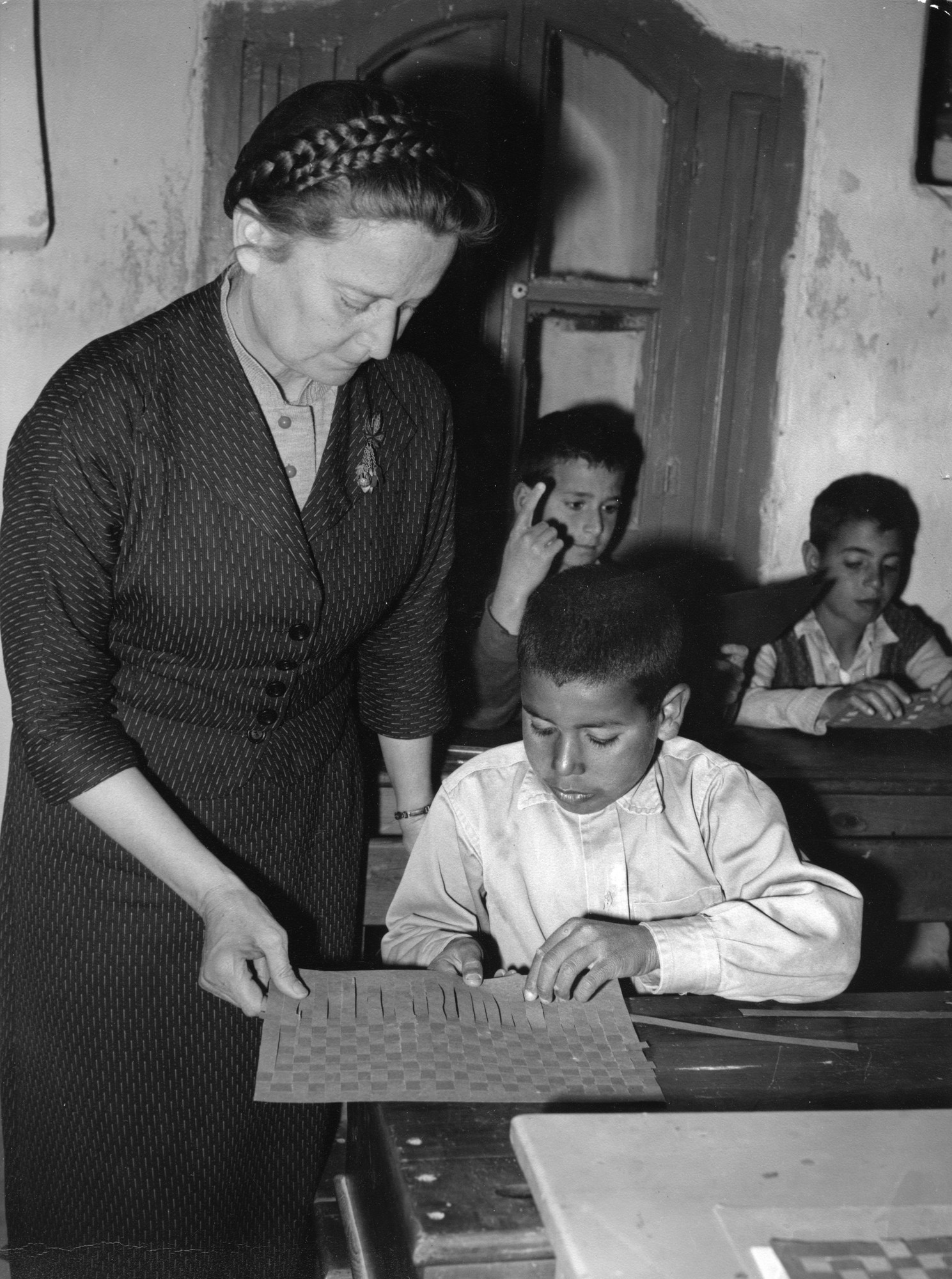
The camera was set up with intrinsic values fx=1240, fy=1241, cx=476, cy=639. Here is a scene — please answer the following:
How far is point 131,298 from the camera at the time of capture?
303 cm

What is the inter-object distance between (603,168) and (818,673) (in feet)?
4.84

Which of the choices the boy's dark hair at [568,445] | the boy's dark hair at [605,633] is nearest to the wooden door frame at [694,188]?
the boy's dark hair at [568,445]

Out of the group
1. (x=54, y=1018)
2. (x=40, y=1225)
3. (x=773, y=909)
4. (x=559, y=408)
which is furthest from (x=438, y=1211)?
(x=559, y=408)

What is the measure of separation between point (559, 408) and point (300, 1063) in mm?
2569

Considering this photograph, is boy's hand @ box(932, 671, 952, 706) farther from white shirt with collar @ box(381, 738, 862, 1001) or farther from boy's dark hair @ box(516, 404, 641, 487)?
white shirt with collar @ box(381, 738, 862, 1001)

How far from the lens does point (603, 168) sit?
335 cm

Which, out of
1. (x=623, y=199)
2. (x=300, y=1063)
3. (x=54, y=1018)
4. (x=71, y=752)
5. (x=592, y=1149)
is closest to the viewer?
(x=592, y=1149)

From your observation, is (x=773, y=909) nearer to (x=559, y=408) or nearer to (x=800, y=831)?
(x=800, y=831)

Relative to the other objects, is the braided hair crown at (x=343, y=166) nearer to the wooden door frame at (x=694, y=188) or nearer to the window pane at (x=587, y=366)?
the wooden door frame at (x=694, y=188)

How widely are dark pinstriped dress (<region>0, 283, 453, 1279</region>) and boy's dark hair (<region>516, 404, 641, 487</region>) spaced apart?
1.17 meters

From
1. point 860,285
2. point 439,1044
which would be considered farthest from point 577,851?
point 860,285

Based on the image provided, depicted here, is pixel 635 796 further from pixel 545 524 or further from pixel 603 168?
pixel 603 168

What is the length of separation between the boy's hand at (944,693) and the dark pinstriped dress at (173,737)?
178 cm

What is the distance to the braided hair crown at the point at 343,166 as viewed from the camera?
4.63 feet
